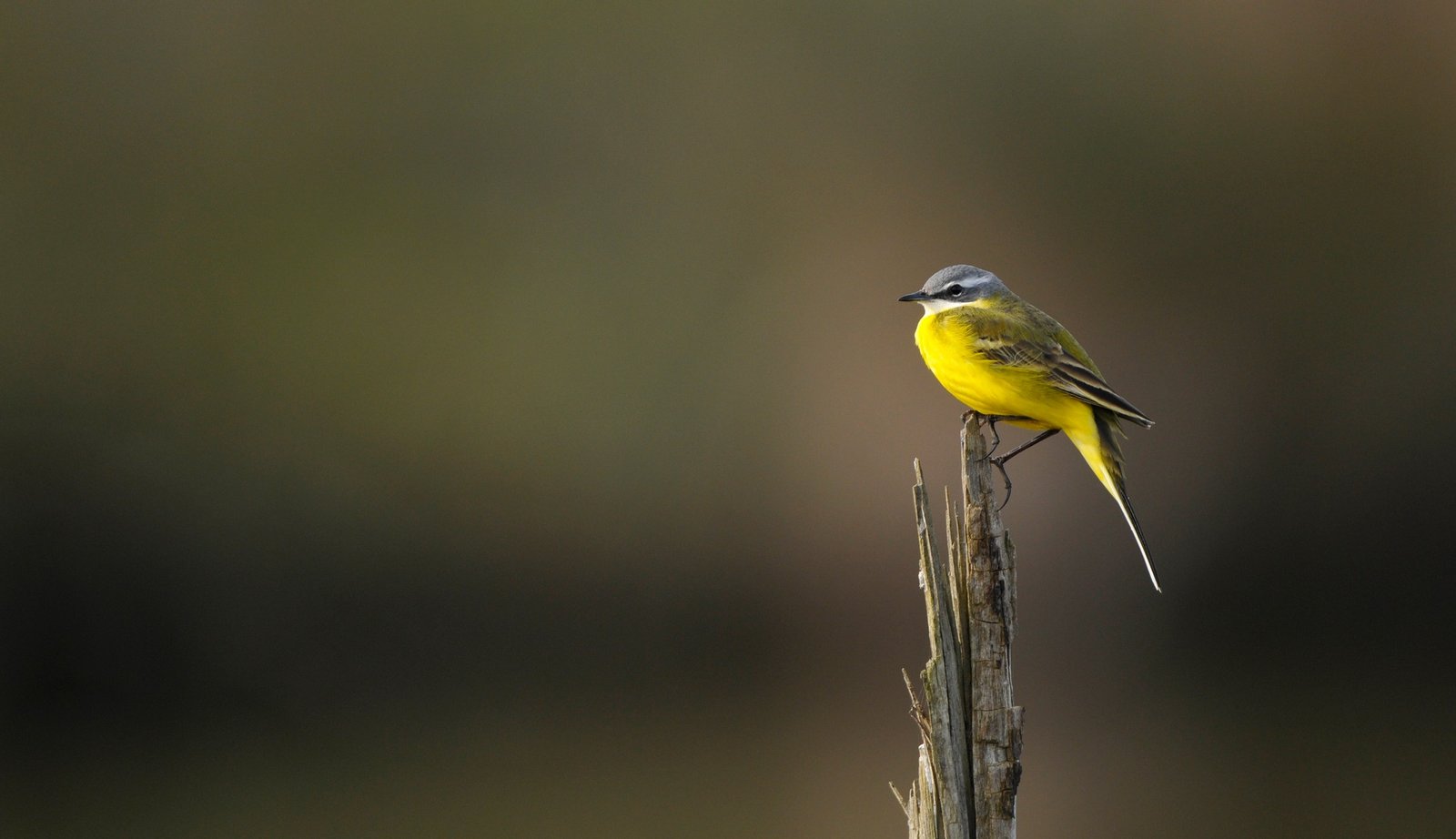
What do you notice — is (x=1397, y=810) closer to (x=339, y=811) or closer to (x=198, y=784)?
(x=339, y=811)

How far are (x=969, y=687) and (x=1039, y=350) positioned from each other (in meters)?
2.35

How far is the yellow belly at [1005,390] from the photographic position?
271 inches

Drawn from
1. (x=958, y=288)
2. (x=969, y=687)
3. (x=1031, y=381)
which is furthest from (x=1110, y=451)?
(x=969, y=687)

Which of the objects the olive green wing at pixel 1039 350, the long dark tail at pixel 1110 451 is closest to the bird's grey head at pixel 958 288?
the olive green wing at pixel 1039 350

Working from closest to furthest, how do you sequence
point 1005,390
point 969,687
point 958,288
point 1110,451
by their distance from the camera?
point 969,687 < point 1005,390 < point 1110,451 < point 958,288

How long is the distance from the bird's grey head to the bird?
0.28m

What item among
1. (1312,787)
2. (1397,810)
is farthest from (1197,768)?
(1397,810)

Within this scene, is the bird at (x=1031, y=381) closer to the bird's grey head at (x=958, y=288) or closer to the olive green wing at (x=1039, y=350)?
the olive green wing at (x=1039, y=350)

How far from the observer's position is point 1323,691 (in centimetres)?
2208

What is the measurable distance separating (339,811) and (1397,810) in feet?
38.4

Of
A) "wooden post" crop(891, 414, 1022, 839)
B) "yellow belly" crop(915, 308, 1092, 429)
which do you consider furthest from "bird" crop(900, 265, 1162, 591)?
"wooden post" crop(891, 414, 1022, 839)

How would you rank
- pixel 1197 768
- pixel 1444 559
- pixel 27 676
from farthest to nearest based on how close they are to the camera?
pixel 1444 559
pixel 27 676
pixel 1197 768

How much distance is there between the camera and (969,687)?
5195 millimetres

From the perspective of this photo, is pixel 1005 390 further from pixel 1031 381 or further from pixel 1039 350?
pixel 1039 350
